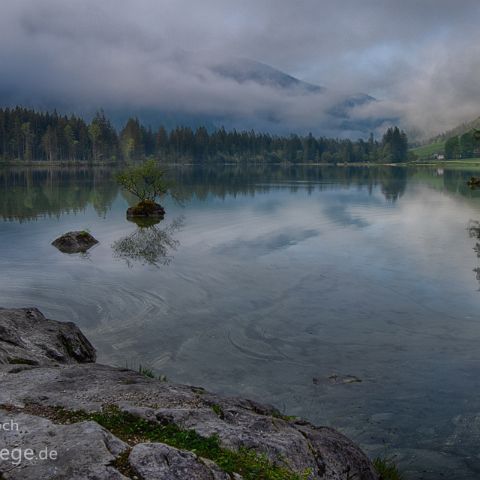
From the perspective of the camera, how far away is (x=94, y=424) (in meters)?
9.20

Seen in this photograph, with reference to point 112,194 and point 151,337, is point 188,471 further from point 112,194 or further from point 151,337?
point 112,194

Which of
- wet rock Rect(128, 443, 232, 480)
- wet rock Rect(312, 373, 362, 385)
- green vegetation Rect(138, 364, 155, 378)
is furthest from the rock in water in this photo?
wet rock Rect(128, 443, 232, 480)

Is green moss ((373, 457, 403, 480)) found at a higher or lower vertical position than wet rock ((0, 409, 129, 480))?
lower

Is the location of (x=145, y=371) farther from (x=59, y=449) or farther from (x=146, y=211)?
(x=146, y=211)

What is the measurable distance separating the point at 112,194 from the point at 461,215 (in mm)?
57609

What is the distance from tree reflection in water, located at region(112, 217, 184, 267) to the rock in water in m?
2.10

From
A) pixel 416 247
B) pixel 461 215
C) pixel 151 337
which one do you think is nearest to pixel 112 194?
pixel 461 215

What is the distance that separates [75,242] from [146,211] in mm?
21895

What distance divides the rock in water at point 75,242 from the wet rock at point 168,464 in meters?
34.0

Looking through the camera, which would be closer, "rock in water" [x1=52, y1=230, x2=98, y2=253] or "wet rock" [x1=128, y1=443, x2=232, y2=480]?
"wet rock" [x1=128, y1=443, x2=232, y2=480]

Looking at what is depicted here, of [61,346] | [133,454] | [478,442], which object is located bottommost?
[478,442]

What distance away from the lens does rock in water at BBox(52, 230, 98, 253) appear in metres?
41.4

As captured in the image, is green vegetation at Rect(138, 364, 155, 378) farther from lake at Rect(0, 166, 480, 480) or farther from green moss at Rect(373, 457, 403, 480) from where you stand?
green moss at Rect(373, 457, 403, 480)

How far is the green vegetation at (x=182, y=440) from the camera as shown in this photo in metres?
8.88
